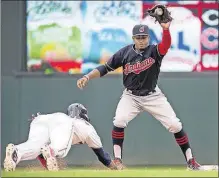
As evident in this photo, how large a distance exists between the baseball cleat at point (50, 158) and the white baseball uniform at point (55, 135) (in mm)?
110

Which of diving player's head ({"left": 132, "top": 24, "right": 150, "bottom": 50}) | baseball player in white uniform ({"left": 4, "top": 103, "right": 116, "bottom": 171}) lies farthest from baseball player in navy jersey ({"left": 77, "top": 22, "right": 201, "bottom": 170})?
baseball player in white uniform ({"left": 4, "top": 103, "right": 116, "bottom": 171})

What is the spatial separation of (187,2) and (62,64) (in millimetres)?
2320

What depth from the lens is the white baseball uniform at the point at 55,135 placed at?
8.73m

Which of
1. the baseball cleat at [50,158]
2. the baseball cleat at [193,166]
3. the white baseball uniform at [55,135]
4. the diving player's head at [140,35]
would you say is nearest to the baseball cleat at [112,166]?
the white baseball uniform at [55,135]

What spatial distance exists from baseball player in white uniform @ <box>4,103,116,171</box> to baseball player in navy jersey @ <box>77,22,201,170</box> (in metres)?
0.64

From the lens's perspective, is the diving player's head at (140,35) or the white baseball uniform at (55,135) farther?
the diving player's head at (140,35)

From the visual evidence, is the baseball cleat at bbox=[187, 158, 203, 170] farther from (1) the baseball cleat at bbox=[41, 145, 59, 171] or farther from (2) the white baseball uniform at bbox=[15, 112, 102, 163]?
(1) the baseball cleat at bbox=[41, 145, 59, 171]

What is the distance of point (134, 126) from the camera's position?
1523 centimetres

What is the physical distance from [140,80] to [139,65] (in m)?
0.24

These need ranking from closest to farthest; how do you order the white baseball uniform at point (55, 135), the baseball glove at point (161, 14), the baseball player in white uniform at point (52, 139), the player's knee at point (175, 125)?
the baseball player in white uniform at point (52, 139), the white baseball uniform at point (55, 135), the baseball glove at point (161, 14), the player's knee at point (175, 125)

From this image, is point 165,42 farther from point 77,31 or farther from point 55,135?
point 77,31

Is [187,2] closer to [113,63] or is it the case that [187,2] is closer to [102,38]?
[102,38]

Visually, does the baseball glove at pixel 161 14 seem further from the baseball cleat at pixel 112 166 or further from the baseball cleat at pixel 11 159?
the baseball cleat at pixel 11 159

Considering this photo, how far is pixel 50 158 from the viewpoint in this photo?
333 inches
